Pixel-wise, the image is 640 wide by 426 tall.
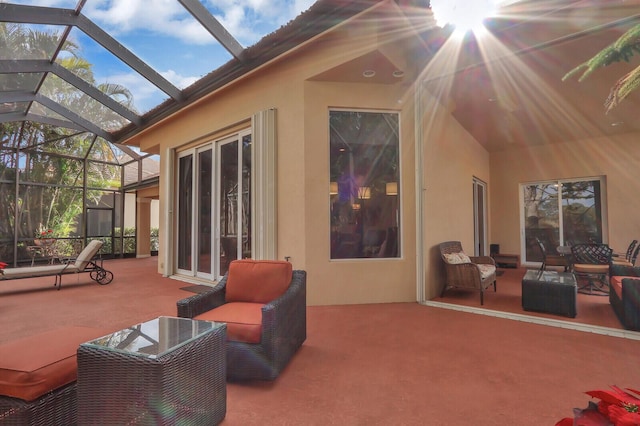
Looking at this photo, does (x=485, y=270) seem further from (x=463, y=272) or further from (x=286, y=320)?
(x=286, y=320)

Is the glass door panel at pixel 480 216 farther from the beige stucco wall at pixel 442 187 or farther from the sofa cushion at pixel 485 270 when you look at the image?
the sofa cushion at pixel 485 270

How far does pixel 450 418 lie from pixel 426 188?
352 cm

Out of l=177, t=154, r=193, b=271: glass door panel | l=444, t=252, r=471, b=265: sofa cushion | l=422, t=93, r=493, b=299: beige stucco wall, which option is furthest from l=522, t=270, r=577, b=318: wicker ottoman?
l=177, t=154, r=193, b=271: glass door panel

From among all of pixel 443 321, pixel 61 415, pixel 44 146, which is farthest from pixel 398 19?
pixel 44 146

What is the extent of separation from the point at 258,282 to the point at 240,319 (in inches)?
22.0

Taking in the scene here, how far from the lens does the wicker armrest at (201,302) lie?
8.23 ft

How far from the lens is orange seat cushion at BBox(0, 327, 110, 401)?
1518 millimetres

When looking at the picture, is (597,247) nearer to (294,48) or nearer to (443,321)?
(443,321)

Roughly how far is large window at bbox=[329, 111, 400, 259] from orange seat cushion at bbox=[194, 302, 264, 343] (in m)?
2.15

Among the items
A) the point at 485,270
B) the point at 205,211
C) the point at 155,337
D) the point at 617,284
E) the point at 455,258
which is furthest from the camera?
the point at 205,211

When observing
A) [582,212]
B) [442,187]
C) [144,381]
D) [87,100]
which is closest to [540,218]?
[582,212]

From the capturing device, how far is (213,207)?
606 cm

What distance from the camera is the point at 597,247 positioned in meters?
5.68

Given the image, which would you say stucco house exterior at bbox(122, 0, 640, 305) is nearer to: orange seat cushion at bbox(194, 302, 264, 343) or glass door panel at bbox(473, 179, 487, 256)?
orange seat cushion at bbox(194, 302, 264, 343)
